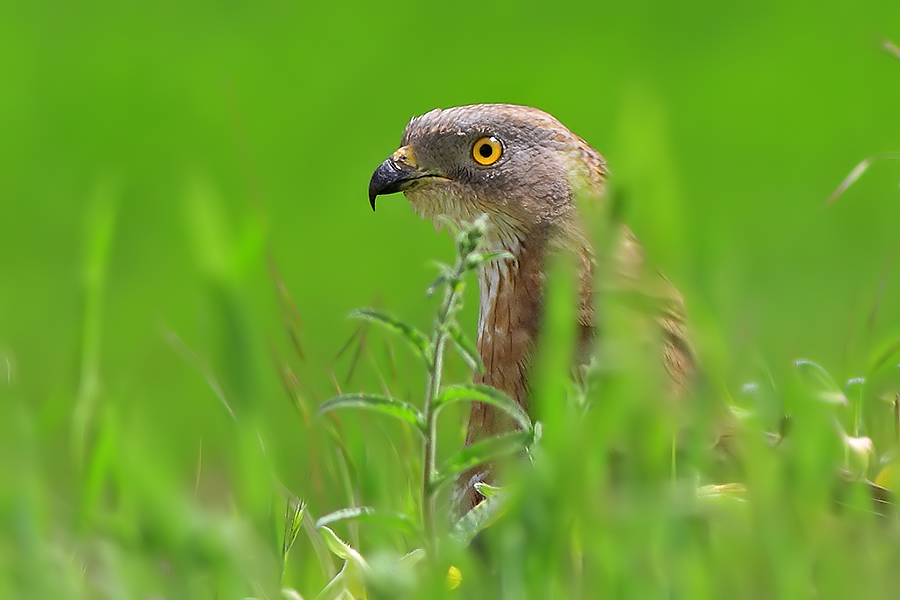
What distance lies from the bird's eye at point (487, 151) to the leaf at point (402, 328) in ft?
5.34

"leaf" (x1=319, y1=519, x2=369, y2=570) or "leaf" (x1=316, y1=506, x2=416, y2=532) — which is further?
"leaf" (x1=319, y1=519, x2=369, y2=570)

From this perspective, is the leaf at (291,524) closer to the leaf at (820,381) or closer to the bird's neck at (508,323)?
the bird's neck at (508,323)

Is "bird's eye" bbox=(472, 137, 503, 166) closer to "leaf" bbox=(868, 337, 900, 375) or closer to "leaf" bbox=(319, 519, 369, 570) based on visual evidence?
"leaf" bbox=(868, 337, 900, 375)

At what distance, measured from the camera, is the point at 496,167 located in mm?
3318

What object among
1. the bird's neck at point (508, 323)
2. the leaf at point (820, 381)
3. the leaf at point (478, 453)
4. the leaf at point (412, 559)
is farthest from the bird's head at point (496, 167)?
the leaf at point (478, 453)

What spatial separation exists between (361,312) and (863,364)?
50.7 inches

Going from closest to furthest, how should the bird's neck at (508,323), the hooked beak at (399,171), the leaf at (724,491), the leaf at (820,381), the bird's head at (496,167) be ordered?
the leaf at (724,491)
the leaf at (820,381)
the bird's neck at (508,323)
the bird's head at (496,167)
the hooked beak at (399,171)

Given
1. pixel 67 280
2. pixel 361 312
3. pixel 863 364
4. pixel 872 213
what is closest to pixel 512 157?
pixel 863 364

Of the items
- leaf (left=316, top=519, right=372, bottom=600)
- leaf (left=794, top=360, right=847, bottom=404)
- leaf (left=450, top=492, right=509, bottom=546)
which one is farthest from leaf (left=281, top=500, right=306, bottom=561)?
leaf (left=794, top=360, right=847, bottom=404)

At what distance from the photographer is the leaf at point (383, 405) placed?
1707 mm

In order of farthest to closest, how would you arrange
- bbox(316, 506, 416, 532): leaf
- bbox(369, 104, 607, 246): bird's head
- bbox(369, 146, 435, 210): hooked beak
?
bbox(369, 146, 435, 210): hooked beak → bbox(369, 104, 607, 246): bird's head → bbox(316, 506, 416, 532): leaf

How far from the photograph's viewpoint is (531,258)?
312 centimetres

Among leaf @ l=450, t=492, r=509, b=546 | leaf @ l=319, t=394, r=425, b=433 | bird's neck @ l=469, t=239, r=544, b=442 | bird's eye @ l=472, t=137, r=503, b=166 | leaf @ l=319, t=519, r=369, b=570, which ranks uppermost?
leaf @ l=319, t=394, r=425, b=433

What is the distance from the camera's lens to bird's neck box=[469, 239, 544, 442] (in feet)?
9.31
